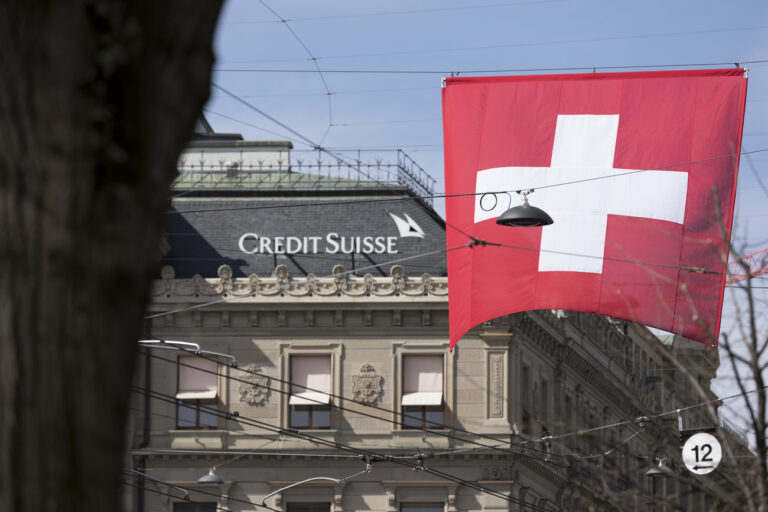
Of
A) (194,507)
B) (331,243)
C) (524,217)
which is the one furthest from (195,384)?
(524,217)

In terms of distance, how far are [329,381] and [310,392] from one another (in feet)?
2.28

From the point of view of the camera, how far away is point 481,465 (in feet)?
158

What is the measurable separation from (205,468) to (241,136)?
50.3ft

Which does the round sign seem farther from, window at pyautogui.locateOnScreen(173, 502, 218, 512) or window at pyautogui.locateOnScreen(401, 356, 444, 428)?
window at pyautogui.locateOnScreen(173, 502, 218, 512)

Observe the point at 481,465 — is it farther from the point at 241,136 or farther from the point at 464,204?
the point at 464,204

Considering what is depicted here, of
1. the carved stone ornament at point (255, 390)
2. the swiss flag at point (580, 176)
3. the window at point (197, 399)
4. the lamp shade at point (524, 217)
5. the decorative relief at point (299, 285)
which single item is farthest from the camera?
the decorative relief at point (299, 285)

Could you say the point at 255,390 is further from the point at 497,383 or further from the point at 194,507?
the point at 497,383

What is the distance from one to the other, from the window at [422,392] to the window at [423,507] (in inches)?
96.7

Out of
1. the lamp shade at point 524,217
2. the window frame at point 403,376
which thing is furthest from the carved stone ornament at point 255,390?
the lamp shade at point 524,217

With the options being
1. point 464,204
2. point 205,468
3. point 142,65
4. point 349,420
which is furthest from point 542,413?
point 142,65

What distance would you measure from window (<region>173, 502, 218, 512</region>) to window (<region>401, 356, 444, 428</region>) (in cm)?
647

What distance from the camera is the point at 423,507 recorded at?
157ft

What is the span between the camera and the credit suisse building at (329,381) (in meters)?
48.1

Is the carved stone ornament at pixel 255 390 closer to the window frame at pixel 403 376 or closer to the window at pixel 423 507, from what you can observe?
the window frame at pixel 403 376
